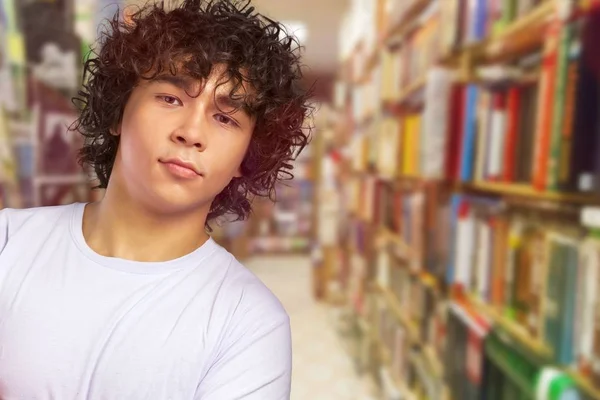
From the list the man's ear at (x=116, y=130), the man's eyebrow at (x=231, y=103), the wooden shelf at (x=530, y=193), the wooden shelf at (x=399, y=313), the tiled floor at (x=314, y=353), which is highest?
the man's eyebrow at (x=231, y=103)

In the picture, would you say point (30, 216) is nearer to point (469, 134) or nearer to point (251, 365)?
point (251, 365)

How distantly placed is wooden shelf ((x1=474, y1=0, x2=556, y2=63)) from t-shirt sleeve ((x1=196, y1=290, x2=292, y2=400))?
974 millimetres

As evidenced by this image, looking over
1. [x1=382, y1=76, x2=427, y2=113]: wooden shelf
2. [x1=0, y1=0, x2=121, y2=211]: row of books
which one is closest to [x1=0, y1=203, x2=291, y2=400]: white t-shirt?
[x1=0, y1=0, x2=121, y2=211]: row of books

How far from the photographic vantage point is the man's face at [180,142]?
1.77ft

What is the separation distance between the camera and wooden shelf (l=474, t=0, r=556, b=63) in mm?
1235

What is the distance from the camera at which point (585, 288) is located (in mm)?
1050

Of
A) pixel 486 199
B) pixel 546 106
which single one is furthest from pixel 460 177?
pixel 546 106

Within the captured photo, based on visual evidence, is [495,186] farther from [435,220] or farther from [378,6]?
[378,6]

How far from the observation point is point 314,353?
3.52 meters

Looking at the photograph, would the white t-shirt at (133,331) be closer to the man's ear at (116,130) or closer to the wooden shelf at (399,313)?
the man's ear at (116,130)

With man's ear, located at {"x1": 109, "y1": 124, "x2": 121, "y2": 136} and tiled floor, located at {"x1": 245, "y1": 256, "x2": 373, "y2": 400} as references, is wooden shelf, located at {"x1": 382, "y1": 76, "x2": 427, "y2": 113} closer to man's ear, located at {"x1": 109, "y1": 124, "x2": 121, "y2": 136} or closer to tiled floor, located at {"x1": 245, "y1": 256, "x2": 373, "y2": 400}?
tiled floor, located at {"x1": 245, "y1": 256, "x2": 373, "y2": 400}

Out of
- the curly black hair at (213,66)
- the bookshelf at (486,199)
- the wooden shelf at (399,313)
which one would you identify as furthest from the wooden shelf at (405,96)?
the curly black hair at (213,66)

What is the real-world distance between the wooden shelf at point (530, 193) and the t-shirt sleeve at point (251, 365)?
77cm

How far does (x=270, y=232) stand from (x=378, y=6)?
4.63m
